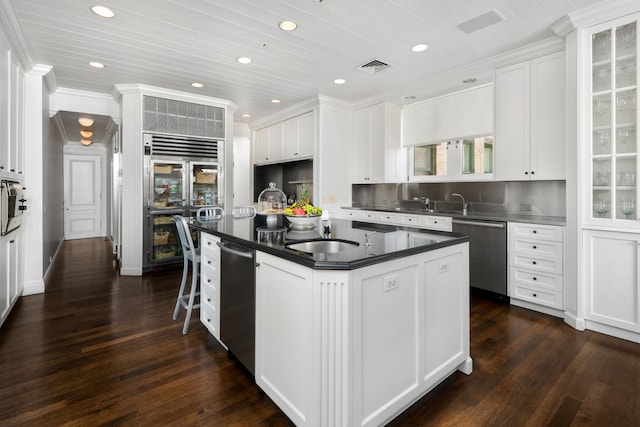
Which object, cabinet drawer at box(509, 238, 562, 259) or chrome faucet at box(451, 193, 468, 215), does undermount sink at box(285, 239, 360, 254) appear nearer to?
cabinet drawer at box(509, 238, 562, 259)

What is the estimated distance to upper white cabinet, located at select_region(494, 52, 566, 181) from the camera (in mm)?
3328

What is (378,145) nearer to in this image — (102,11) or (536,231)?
(536,231)

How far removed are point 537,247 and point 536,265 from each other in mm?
180

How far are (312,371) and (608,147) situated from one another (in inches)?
119

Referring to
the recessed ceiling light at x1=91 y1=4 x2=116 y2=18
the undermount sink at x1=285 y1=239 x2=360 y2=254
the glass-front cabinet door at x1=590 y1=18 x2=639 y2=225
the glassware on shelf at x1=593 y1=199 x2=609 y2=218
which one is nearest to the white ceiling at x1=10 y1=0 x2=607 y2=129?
the recessed ceiling light at x1=91 y1=4 x2=116 y2=18

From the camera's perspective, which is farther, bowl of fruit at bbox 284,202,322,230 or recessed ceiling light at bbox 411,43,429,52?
recessed ceiling light at bbox 411,43,429,52

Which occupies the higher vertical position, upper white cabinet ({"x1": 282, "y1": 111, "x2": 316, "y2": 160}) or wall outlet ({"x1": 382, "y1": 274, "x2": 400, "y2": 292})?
upper white cabinet ({"x1": 282, "y1": 111, "x2": 316, "y2": 160})

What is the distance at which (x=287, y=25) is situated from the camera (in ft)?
9.87

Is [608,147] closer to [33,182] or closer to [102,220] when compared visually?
[33,182]

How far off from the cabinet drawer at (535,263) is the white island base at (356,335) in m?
1.74

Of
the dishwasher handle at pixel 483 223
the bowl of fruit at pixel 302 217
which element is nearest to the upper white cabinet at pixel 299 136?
the dishwasher handle at pixel 483 223

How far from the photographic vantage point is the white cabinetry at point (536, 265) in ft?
10.4

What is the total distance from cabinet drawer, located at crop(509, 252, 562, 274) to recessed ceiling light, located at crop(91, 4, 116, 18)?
4335 millimetres

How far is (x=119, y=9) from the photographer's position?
2736mm
